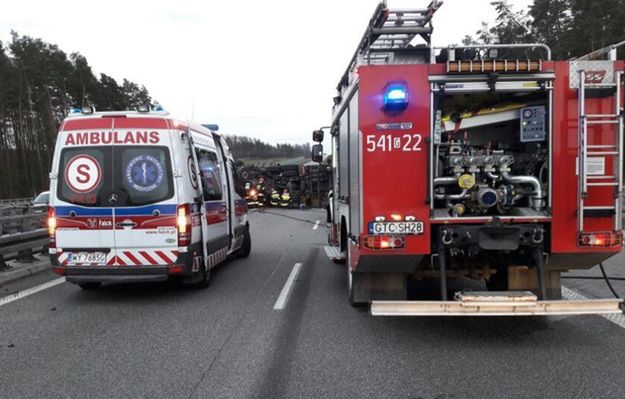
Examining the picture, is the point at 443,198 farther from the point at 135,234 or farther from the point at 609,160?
the point at 135,234

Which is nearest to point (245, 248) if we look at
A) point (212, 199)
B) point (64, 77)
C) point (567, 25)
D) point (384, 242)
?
point (212, 199)

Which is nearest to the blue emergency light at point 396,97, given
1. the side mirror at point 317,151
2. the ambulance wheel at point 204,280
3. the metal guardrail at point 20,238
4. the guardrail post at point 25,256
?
the ambulance wheel at point 204,280

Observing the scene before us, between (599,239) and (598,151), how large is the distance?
0.82 meters

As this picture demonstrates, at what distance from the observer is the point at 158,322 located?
6137 millimetres

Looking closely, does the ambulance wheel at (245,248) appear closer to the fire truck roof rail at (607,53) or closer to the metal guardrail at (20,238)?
the metal guardrail at (20,238)

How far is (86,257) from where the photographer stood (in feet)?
23.3

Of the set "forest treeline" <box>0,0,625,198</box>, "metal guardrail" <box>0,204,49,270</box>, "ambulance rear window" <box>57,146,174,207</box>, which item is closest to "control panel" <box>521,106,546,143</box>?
"ambulance rear window" <box>57,146,174,207</box>

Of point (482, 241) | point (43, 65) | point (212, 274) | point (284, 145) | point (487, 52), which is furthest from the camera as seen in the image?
point (284, 145)

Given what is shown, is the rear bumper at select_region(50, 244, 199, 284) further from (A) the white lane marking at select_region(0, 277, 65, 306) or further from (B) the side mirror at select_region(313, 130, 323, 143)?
(B) the side mirror at select_region(313, 130, 323, 143)

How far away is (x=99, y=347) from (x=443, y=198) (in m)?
3.62

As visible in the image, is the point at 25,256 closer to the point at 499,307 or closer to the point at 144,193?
the point at 144,193

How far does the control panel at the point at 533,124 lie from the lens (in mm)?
5258

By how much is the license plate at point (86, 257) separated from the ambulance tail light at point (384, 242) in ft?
12.3

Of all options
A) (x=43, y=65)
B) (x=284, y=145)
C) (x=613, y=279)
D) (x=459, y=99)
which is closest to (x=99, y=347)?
(x=459, y=99)
